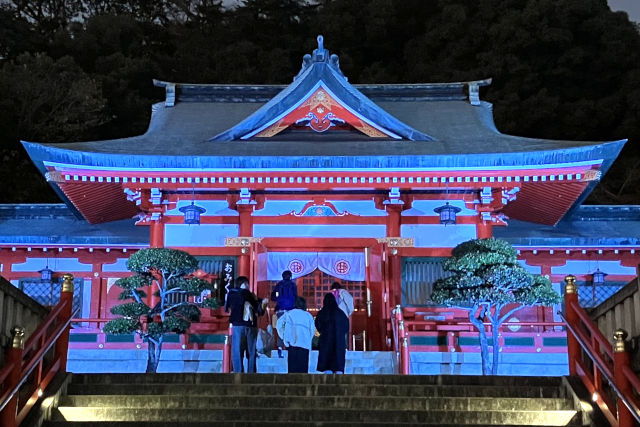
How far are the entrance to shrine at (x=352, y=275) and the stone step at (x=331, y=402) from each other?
8024 millimetres

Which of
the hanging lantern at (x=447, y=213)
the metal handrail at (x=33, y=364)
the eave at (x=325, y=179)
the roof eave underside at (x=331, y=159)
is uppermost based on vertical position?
the roof eave underside at (x=331, y=159)

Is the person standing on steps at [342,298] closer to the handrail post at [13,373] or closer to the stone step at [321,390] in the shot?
the stone step at [321,390]

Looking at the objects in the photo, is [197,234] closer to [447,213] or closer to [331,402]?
[447,213]

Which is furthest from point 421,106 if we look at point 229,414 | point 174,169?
point 229,414

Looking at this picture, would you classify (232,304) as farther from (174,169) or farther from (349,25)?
(349,25)

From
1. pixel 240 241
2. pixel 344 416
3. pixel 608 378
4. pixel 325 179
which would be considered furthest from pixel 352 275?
pixel 608 378

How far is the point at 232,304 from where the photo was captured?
41.5 ft

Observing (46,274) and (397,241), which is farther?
(46,274)

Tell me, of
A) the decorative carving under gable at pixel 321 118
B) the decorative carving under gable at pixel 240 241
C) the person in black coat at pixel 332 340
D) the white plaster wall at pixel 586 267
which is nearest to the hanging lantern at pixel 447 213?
the decorative carving under gable at pixel 321 118

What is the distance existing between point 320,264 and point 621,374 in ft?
33.3

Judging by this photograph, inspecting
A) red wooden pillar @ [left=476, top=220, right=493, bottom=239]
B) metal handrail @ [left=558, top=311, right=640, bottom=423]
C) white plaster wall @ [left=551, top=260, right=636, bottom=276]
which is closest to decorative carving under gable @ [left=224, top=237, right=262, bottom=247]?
red wooden pillar @ [left=476, top=220, right=493, bottom=239]

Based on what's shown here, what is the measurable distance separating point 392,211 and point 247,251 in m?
3.12

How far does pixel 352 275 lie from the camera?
59.7 ft

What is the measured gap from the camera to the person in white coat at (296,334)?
40.7ft
